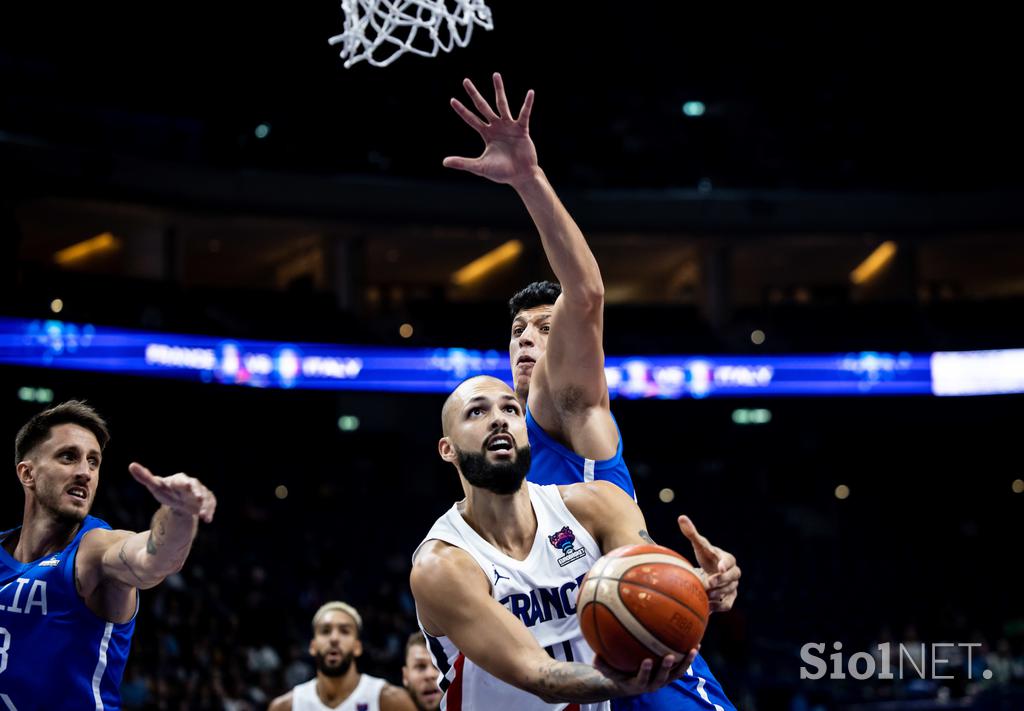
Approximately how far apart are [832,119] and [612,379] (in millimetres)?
7989

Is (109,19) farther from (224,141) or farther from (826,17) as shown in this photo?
(826,17)

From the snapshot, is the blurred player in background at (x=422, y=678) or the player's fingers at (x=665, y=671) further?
the blurred player in background at (x=422, y=678)

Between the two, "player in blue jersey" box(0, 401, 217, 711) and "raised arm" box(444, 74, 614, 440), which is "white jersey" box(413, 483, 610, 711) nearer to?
"raised arm" box(444, 74, 614, 440)

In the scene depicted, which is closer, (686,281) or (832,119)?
(832,119)

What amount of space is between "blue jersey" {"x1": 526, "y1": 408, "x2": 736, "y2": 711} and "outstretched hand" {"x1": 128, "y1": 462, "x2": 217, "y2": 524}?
1262 mm

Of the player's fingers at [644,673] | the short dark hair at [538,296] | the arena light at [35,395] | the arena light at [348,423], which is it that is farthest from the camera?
the arena light at [348,423]

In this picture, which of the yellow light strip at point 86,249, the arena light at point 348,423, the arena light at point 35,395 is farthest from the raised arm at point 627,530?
the yellow light strip at point 86,249

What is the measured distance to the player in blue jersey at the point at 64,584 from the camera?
408cm

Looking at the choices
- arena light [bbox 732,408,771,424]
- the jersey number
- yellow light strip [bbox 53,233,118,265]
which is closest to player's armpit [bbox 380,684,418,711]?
the jersey number

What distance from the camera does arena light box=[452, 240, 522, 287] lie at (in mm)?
24844

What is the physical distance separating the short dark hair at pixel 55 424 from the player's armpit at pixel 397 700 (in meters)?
3.81

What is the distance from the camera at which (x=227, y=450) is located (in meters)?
21.4

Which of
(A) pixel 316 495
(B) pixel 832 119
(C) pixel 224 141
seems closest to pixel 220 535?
(A) pixel 316 495

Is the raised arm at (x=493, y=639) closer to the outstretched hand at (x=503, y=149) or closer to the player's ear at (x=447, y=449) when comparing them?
the player's ear at (x=447, y=449)
